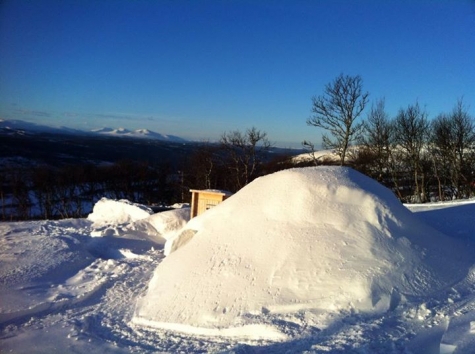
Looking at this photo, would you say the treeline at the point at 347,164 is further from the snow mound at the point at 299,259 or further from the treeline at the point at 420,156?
the snow mound at the point at 299,259

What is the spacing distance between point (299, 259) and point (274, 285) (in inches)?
26.9

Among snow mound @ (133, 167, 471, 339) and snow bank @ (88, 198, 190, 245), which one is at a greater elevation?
snow mound @ (133, 167, 471, 339)

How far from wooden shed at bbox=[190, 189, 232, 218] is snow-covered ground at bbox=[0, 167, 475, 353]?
3250 mm

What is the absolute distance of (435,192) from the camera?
101ft

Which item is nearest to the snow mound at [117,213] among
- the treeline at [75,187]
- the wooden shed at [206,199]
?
the wooden shed at [206,199]

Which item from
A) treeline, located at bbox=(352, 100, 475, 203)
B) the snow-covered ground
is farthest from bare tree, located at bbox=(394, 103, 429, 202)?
the snow-covered ground

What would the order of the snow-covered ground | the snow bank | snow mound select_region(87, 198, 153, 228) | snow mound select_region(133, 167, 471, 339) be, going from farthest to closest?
1. snow mound select_region(87, 198, 153, 228)
2. the snow bank
3. snow mound select_region(133, 167, 471, 339)
4. the snow-covered ground

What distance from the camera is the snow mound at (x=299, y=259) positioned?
568 centimetres

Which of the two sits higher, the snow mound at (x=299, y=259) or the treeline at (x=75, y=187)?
the snow mound at (x=299, y=259)

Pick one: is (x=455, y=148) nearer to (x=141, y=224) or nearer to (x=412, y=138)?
(x=412, y=138)

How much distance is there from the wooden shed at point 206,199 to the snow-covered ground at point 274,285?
3250 millimetres

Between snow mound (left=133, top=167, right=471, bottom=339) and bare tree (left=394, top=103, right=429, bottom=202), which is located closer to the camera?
snow mound (left=133, top=167, right=471, bottom=339)

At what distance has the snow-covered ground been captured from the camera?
16.1ft

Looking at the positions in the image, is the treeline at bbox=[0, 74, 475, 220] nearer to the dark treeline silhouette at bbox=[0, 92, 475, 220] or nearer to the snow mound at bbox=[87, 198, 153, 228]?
the dark treeline silhouette at bbox=[0, 92, 475, 220]
